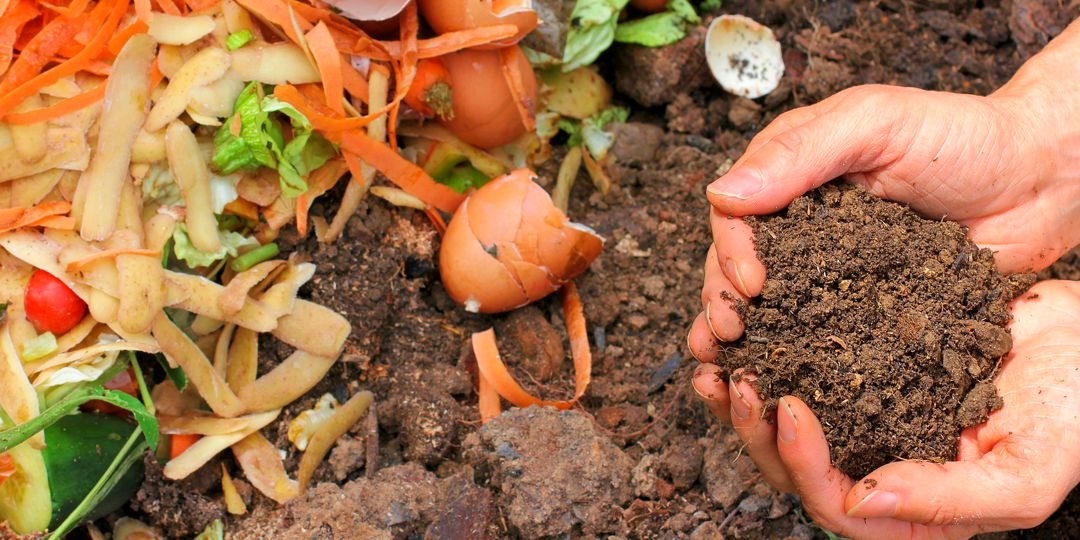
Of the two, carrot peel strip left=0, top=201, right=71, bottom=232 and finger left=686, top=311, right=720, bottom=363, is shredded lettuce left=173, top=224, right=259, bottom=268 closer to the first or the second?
carrot peel strip left=0, top=201, right=71, bottom=232

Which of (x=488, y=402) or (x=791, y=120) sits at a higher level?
(x=791, y=120)

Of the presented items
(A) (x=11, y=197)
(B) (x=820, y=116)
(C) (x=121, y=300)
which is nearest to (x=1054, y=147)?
(B) (x=820, y=116)

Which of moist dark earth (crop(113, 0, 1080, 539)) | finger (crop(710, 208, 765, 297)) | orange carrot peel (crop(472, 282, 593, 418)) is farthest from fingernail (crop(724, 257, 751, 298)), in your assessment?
orange carrot peel (crop(472, 282, 593, 418))

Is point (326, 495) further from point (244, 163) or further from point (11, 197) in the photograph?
point (11, 197)

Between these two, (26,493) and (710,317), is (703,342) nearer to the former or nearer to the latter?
(710,317)

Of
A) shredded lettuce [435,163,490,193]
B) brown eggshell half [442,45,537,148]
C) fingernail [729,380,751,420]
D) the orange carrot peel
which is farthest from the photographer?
shredded lettuce [435,163,490,193]

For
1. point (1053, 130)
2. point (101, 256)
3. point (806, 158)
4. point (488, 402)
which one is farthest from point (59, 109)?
point (1053, 130)

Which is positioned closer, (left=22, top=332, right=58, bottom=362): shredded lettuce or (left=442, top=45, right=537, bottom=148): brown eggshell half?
(left=22, top=332, right=58, bottom=362): shredded lettuce

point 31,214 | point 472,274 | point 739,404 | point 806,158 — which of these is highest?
point 806,158
